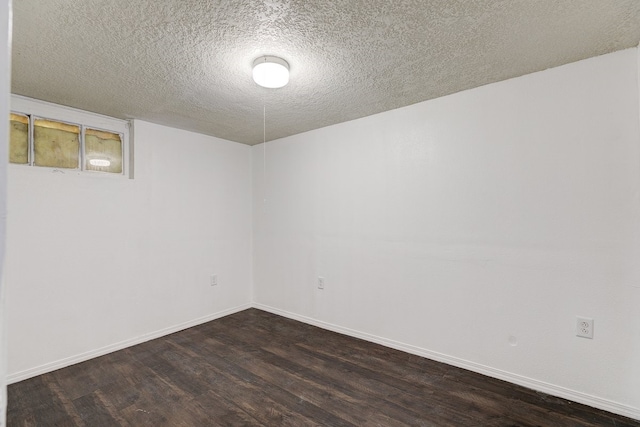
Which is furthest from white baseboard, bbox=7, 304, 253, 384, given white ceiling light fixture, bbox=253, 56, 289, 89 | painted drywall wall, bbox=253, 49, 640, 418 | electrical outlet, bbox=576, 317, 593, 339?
electrical outlet, bbox=576, 317, 593, 339

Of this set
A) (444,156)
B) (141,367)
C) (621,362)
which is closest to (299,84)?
(444,156)

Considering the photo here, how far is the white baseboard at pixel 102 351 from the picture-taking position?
8.13 feet

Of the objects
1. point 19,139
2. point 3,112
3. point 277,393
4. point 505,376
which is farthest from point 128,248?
point 505,376

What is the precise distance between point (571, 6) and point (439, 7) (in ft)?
2.14

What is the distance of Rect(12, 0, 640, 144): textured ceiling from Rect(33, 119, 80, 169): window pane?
9.2 inches

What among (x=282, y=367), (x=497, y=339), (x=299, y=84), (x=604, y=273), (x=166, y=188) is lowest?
(x=282, y=367)

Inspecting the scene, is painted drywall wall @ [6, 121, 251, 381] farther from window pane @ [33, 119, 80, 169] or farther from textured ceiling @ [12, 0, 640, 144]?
textured ceiling @ [12, 0, 640, 144]

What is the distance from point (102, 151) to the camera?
305cm

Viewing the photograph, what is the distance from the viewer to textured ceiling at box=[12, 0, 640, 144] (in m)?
1.54

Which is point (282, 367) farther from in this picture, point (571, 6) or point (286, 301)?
point (571, 6)

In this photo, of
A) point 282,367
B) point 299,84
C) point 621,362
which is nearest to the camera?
point 621,362

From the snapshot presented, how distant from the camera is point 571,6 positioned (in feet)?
5.00

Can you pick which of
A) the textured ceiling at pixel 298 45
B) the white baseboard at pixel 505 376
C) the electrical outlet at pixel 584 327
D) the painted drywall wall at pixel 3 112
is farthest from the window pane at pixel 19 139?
the electrical outlet at pixel 584 327

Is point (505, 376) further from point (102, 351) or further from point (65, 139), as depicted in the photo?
point (65, 139)
